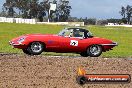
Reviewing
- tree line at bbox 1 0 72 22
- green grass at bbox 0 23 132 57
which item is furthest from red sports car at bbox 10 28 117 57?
tree line at bbox 1 0 72 22

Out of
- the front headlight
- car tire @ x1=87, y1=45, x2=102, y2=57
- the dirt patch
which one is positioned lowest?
car tire @ x1=87, y1=45, x2=102, y2=57

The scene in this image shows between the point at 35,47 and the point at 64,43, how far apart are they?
4.29ft

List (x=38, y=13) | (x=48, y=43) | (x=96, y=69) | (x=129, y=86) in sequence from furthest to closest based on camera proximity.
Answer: (x=38, y=13) < (x=48, y=43) < (x=96, y=69) < (x=129, y=86)

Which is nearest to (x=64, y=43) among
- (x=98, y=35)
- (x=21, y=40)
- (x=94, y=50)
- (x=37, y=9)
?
(x=94, y=50)

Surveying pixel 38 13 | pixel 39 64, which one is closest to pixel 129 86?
pixel 39 64

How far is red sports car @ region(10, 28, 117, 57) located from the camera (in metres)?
17.0

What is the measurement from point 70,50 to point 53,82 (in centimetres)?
918

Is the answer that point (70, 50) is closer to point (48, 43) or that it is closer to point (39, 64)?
point (48, 43)

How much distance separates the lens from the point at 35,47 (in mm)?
17062

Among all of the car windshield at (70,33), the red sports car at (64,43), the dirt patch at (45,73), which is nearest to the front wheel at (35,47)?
the red sports car at (64,43)

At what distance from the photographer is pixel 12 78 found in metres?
9.03

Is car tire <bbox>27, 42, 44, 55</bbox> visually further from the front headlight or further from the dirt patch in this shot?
the dirt patch

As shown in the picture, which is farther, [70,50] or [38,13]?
[38,13]

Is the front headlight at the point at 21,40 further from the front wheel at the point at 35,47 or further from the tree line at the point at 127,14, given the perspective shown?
the tree line at the point at 127,14
